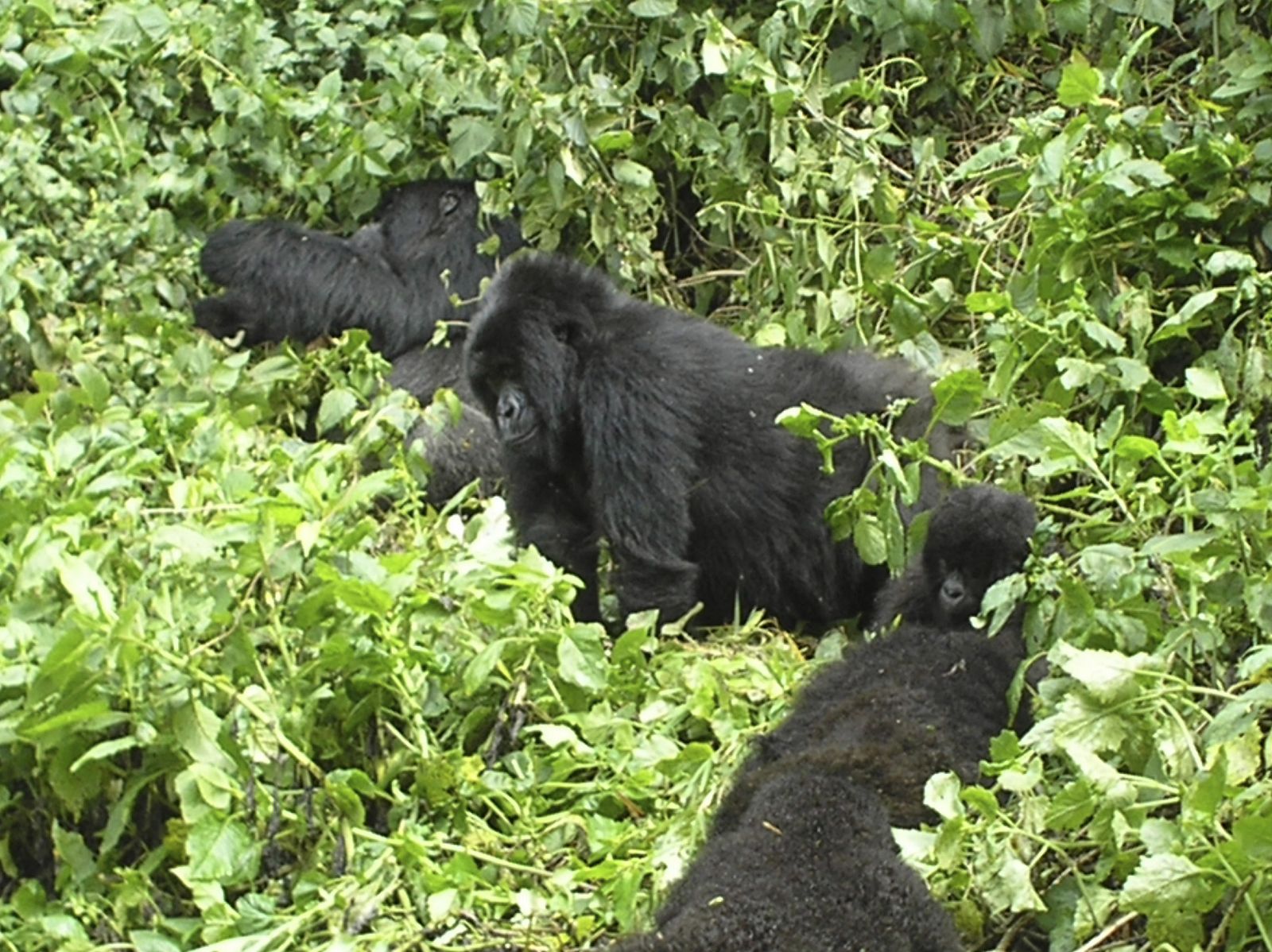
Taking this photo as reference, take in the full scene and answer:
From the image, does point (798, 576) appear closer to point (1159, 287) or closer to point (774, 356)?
point (774, 356)

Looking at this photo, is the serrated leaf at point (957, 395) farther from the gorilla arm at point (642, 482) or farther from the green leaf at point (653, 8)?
the green leaf at point (653, 8)

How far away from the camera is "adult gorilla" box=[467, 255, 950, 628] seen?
4.94 metres

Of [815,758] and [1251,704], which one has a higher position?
[1251,704]

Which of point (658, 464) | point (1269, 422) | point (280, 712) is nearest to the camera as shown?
point (280, 712)

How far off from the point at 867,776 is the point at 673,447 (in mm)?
1733

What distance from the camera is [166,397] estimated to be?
5.87 m

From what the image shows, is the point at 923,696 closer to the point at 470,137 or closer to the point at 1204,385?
the point at 1204,385

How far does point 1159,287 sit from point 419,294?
8.93 feet

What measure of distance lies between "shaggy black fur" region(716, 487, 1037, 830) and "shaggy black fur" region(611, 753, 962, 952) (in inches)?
7.0

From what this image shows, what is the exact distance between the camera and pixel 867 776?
3.37 m

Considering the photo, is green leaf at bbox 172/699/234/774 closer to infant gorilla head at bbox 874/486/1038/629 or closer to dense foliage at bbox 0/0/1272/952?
dense foliage at bbox 0/0/1272/952

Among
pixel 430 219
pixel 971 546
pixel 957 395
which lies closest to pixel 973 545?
pixel 971 546

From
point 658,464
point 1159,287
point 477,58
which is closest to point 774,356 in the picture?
point 658,464

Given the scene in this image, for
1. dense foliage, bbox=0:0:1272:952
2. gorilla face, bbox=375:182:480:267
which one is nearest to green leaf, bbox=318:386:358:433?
dense foliage, bbox=0:0:1272:952
